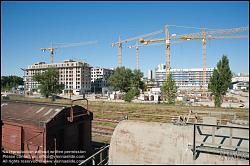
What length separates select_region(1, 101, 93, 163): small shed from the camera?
35.4 ft

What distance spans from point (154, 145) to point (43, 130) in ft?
18.4

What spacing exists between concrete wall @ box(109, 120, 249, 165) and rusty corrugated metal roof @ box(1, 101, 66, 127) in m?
3.98

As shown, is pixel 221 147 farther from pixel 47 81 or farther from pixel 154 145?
pixel 47 81

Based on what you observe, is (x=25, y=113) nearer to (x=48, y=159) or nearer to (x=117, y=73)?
(x=48, y=159)

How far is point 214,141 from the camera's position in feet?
23.8

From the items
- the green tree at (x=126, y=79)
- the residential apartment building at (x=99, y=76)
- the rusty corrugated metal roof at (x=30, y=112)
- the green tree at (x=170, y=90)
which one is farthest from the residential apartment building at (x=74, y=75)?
the rusty corrugated metal roof at (x=30, y=112)

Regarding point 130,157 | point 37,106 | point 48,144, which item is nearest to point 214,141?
point 130,157

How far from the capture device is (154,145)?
27.2 feet

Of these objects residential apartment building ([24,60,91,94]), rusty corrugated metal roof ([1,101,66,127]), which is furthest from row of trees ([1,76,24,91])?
rusty corrugated metal roof ([1,101,66,127])

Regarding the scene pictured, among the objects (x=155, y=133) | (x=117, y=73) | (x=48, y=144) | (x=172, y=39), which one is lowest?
(x=48, y=144)

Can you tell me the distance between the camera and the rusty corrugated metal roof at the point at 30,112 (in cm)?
1105

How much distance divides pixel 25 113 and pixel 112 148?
19.1 ft

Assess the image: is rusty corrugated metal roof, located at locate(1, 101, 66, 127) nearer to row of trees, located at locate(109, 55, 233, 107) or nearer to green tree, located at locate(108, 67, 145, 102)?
row of trees, located at locate(109, 55, 233, 107)

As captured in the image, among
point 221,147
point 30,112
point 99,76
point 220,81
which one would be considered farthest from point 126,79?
point 99,76
